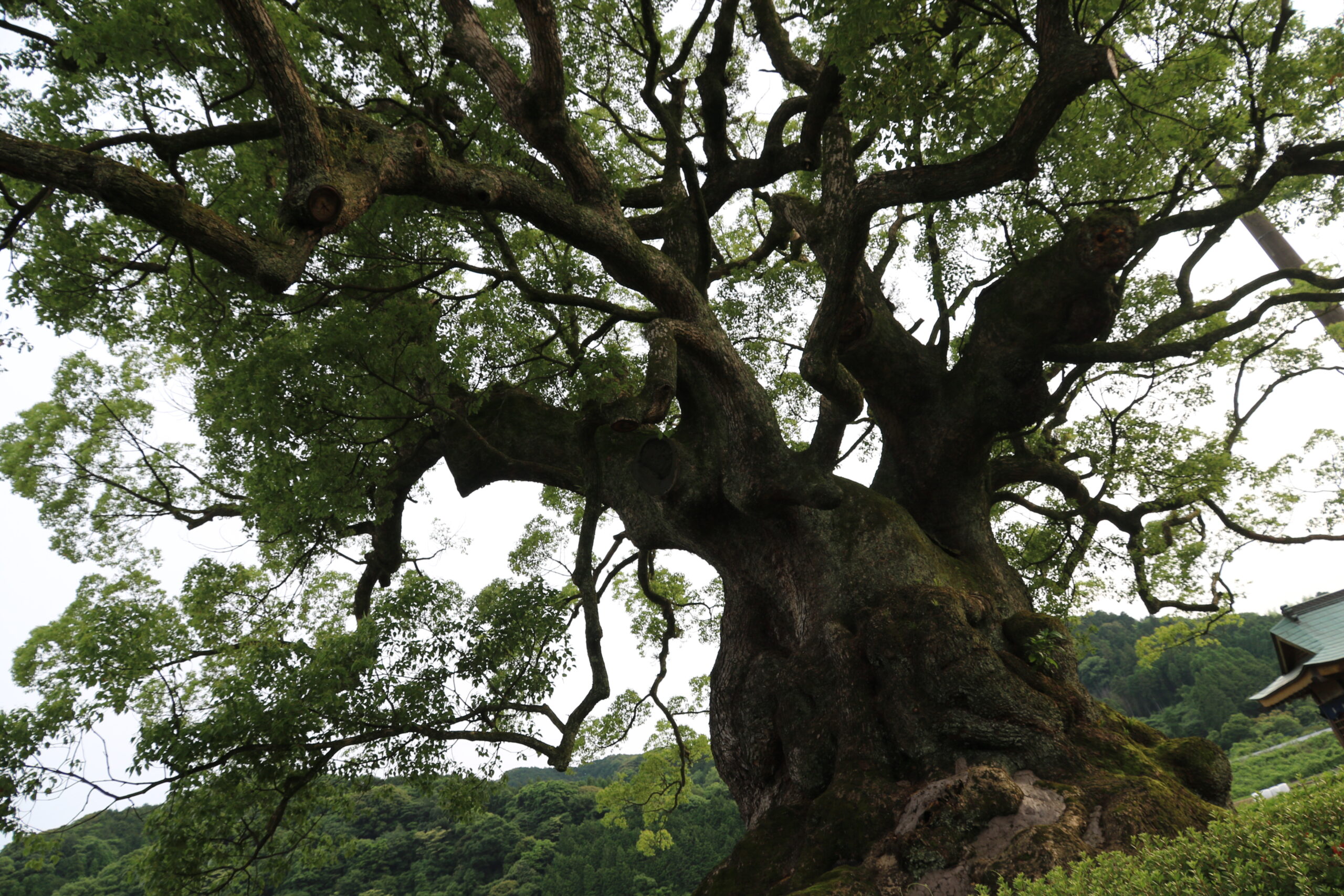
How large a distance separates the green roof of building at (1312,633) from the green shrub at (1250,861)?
11008mm

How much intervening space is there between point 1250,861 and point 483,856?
36892 millimetres

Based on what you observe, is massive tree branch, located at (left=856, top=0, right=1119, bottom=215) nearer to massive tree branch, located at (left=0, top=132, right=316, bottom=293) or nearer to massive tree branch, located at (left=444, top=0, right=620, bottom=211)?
massive tree branch, located at (left=444, top=0, right=620, bottom=211)

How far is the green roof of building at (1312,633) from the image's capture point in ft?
33.5

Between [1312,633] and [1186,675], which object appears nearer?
[1312,633]

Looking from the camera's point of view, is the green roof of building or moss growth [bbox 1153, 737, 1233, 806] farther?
the green roof of building

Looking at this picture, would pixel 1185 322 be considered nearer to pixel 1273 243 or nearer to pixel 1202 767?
pixel 1202 767

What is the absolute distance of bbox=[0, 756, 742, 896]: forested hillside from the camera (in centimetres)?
2789

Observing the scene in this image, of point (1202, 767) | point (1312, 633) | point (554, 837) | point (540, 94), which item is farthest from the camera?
point (554, 837)

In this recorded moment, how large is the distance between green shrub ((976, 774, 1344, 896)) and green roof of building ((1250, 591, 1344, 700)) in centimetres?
1101

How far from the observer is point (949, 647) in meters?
5.48

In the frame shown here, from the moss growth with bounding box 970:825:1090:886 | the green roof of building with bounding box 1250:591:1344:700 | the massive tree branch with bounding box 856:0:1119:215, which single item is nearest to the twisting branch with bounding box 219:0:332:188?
the massive tree branch with bounding box 856:0:1119:215

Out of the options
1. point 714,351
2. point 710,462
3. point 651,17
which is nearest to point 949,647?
point 710,462

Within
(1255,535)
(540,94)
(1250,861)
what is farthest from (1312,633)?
(540,94)

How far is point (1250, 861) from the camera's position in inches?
81.3
